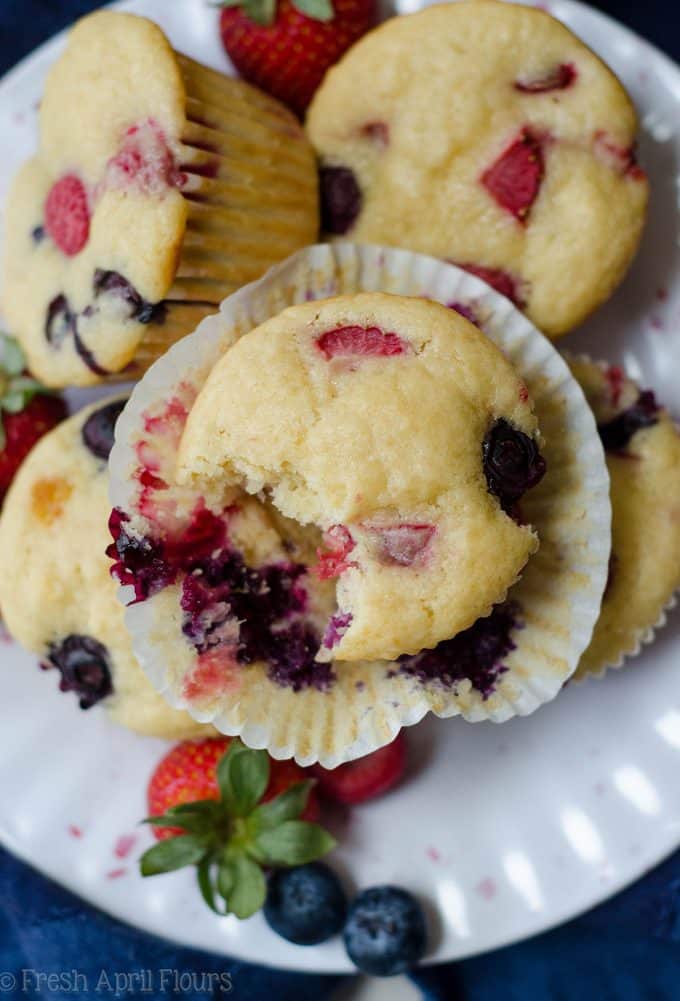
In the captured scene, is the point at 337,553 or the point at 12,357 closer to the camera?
the point at 337,553

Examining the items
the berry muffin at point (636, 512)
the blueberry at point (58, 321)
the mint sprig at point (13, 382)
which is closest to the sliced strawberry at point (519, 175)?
the berry muffin at point (636, 512)

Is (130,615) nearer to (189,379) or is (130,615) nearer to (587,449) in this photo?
(189,379)

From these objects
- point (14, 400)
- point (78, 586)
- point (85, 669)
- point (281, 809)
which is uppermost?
point (14, 400)

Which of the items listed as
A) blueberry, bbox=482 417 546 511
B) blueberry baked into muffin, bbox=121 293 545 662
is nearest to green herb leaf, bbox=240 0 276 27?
blueberry baked into muffin, bbox=121 293 545 662

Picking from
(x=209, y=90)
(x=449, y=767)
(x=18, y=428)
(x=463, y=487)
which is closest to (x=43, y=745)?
(x=18, y=428)

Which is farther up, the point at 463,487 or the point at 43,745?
the point at 463,487

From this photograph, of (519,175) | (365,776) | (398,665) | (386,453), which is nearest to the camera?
(386,453)

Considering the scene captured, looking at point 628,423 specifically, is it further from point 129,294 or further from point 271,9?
point 271,9

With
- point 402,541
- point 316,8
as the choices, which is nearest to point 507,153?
point 316,8
